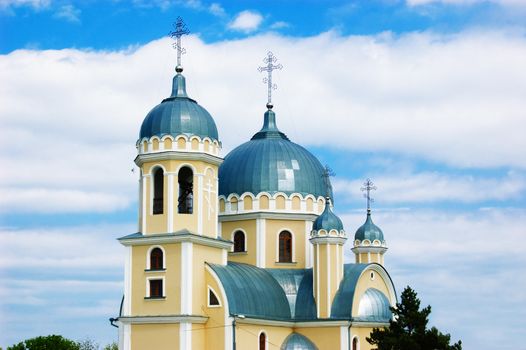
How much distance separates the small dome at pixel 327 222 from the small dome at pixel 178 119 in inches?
248

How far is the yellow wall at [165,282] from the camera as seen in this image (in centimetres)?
4081

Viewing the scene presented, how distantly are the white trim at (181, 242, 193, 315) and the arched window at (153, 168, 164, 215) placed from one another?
7.47 ft

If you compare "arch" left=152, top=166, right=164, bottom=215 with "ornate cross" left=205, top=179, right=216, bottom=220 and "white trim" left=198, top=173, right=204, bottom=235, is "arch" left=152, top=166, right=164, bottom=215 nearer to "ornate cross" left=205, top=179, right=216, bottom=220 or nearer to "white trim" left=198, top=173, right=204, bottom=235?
"white trim" left=198, top=173, right=204, bottom=235

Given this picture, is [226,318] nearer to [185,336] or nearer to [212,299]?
[212,299]

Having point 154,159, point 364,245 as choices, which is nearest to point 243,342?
point 154,159

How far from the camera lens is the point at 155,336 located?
40.9 meters

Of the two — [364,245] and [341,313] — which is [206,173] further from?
[364,245]

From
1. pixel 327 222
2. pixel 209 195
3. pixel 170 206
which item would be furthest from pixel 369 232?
pixel 170 206

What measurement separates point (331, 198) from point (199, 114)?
10923 millimetres

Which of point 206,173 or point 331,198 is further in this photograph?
point 331,198

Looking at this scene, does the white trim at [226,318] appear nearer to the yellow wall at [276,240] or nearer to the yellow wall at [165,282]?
the yellow wall at [165,282]

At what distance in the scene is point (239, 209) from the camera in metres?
49.0

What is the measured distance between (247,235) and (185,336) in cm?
937

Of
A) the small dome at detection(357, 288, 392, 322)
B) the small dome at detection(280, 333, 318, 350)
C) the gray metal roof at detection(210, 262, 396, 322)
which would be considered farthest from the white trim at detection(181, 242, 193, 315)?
the small dome at detection(357, 288, 392, 322)
